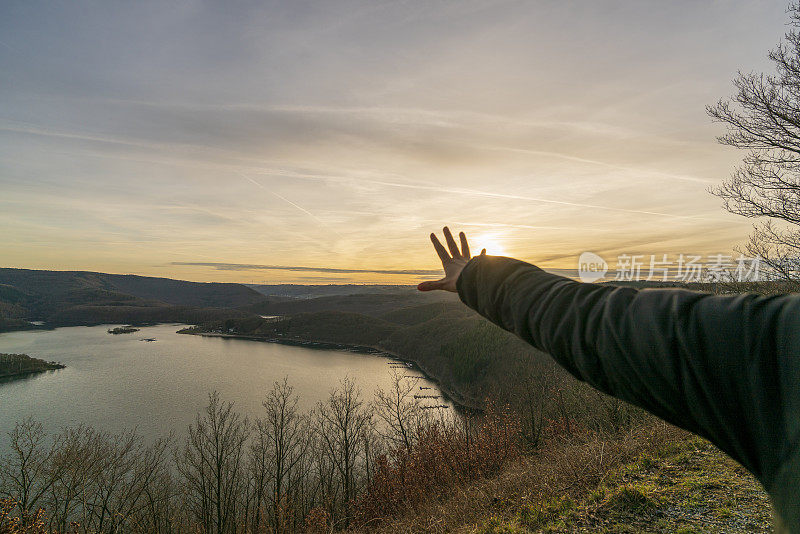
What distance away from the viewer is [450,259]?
6.56 ft

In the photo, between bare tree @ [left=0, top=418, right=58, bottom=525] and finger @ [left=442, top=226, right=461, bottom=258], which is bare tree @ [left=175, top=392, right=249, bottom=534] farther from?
finger @ [left=442, top=226, right=461, bottom=258]

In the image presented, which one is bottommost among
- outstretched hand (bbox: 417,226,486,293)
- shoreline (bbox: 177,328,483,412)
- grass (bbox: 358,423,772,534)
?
shoreline (bbox: 177,328,483,412)

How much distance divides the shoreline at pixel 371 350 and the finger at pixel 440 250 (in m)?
71.6

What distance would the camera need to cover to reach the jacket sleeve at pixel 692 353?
2.48 feet

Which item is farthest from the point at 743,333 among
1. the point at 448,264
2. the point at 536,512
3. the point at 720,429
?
the point at 536,512

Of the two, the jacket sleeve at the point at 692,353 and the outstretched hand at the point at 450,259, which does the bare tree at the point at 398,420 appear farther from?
the jacket sleeve at the point at 692,353

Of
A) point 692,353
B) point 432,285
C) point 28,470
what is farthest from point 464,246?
point 28,470

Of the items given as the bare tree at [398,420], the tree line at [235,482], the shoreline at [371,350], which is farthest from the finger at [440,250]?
the shoreline at [371,350]

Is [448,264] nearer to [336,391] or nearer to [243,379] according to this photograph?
[336,391]

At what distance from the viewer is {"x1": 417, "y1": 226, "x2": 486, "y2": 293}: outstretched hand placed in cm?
186

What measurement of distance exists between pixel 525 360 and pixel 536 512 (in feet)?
213

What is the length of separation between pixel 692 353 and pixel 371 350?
13936 centimetres

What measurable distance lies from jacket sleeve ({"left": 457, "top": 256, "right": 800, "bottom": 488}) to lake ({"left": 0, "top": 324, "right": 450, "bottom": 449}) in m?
62.7

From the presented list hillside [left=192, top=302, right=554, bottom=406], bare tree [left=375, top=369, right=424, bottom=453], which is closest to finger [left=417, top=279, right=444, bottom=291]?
hillside [left=192, top=302, right=554, bottom=406]
